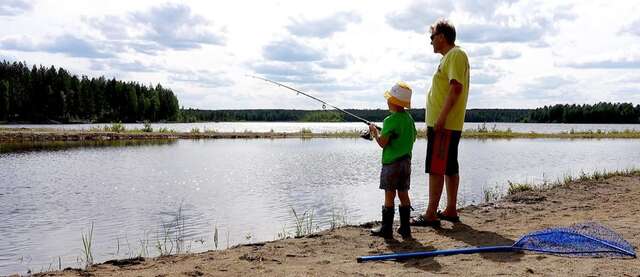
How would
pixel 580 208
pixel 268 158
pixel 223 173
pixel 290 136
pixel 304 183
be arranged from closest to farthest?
pixel 580 208 → pixel 304 183 → pixel 223 173 → pixel 268 158 → pixel 290 136

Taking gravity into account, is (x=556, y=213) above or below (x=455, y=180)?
below

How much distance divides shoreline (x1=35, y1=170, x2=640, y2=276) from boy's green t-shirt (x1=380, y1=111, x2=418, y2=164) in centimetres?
90

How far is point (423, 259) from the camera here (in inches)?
204

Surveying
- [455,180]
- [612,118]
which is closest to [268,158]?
[455,180]

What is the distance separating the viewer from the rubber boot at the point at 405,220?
20.4 ft

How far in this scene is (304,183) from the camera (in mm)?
15297

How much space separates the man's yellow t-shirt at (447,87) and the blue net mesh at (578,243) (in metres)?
1.60

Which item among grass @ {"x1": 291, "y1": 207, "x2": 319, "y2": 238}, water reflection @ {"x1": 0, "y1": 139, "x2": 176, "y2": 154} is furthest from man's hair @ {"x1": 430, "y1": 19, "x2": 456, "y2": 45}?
water reflection @ {"x1": 0, "y1": 139, "x2": 176, "y2": 154}

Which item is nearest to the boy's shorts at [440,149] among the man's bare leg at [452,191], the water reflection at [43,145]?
the man's bare leg at [452,191]

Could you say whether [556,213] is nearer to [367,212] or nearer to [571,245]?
[571,245]

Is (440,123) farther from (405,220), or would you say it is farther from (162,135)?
(162,135)

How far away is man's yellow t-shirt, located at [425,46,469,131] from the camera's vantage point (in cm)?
653

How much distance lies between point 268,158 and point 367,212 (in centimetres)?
1457

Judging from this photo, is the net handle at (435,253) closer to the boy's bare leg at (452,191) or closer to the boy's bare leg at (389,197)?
the boy's bare leg at (389,197)
